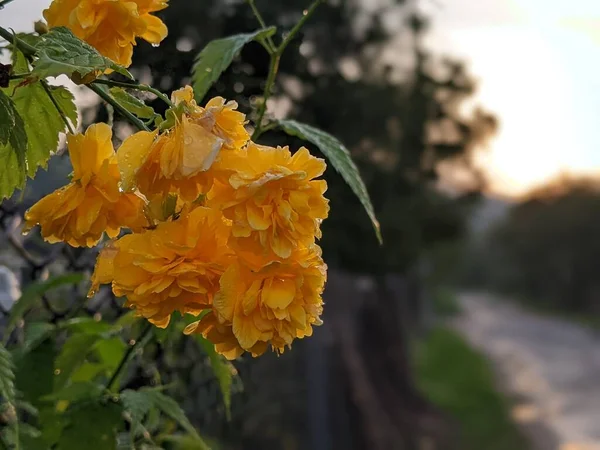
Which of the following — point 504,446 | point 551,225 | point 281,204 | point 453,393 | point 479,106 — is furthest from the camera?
point 551,225

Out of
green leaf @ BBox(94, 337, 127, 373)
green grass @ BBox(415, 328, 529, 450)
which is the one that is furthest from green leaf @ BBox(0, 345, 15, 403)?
green grass @ BBox(415, 328, 529, 450)

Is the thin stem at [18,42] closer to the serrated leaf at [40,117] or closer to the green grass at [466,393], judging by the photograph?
the serrated leaf at [40,117]

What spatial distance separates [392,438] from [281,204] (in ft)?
16.2

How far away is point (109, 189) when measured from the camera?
44 centimetres

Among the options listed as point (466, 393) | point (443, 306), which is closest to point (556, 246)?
point (443, 306)

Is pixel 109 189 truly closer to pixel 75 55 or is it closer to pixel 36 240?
pixel 75 55

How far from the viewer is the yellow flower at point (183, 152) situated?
39 cm

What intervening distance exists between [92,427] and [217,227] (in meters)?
0.36

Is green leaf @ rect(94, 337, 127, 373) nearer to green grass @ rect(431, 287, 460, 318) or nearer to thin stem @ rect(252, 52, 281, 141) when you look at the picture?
thin stem @ rect(252, 52, 281, 141)

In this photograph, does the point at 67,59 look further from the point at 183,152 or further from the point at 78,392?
the point at 78,392

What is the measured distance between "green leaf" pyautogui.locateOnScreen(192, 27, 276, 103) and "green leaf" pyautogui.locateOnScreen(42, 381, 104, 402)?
0.28 meters

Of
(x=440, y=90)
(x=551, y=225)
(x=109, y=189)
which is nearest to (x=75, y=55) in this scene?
(x=109, y=189)

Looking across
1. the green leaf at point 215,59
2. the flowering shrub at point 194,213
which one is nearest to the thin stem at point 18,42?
the flowering shrub at point 194,213

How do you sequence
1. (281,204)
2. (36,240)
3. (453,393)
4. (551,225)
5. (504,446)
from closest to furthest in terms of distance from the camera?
(281,204)
(36,240)
(504,446)
(453,393)
(551,225)
